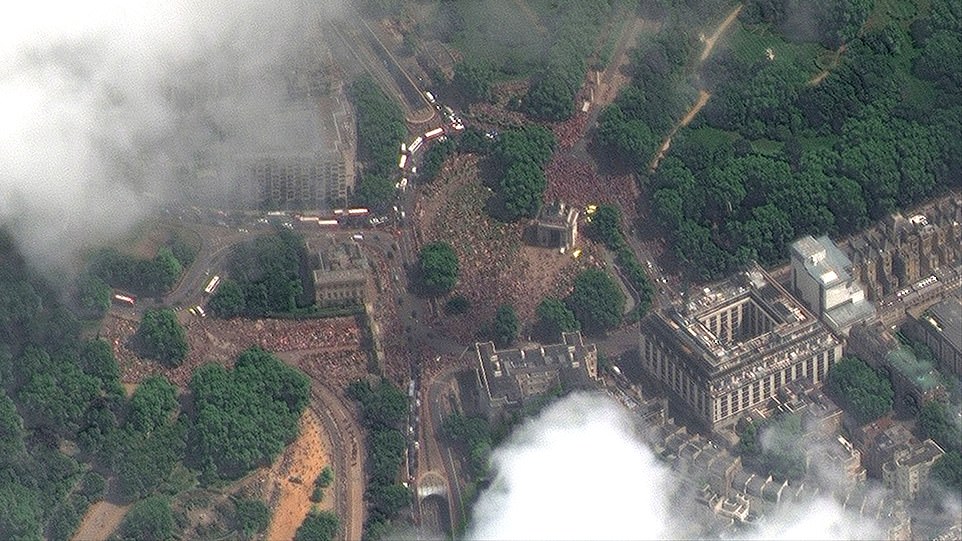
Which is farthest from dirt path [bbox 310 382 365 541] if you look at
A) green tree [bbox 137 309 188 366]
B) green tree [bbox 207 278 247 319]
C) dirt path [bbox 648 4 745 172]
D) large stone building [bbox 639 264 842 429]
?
dirt path [bbox 648 4 745 172]

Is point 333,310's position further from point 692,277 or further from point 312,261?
point 692,277

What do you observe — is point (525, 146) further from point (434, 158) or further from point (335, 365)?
point (335, 365)

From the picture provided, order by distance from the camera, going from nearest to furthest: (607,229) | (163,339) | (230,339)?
(163,339), (230,339), (607,229)

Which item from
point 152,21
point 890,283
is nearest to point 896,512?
point 890,283

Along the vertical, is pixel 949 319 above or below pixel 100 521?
above

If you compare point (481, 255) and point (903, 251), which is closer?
point (903, 251)

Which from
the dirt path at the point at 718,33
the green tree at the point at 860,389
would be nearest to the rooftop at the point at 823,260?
the green tree at the point at 860,389

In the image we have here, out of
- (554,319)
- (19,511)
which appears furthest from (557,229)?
(19,511)

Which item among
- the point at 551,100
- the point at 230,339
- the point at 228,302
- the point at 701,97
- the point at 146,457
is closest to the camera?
the point at 146,457
